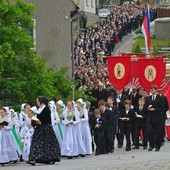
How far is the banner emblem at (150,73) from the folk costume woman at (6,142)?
30.8 ft

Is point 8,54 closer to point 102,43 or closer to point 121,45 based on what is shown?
point 102,43

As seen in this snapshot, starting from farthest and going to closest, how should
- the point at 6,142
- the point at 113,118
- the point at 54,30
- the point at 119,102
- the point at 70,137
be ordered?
the point at 54,30 < the point at 119,102 < the point at 113,118 < the point at 70,137 < the point at 6,142

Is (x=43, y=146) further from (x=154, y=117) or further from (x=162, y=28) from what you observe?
(x=162, y=28)

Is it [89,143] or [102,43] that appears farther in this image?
[102,43]

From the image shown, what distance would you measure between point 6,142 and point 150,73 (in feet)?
31.6

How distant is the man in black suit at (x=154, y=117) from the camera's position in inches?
1017

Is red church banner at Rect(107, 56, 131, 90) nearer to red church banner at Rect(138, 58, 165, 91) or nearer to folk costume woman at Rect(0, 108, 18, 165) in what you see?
red church banner at Rect(138, 58, 165, 91)

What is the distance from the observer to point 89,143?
25.7 meters

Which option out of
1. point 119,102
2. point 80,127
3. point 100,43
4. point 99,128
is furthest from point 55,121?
point 100,43

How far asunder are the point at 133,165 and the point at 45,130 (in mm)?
2620

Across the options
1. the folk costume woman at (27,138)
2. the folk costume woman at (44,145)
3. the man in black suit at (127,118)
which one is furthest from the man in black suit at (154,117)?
the folk costume woman at (44,145)

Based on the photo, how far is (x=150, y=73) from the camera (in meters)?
32.3

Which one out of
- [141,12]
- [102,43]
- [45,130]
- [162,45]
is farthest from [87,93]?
[141,12]

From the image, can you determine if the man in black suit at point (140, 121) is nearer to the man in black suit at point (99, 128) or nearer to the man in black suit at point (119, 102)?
the man in black suit at point (119, 102)
